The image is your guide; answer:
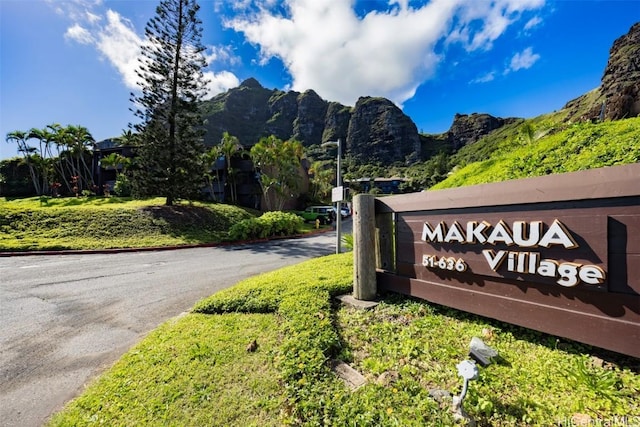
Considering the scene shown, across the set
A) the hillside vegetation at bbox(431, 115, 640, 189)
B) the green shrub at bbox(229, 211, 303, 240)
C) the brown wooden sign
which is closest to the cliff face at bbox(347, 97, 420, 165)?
the green shrub at bbox(229, 211, 303, 240)

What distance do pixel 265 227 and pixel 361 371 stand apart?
44.9 ft

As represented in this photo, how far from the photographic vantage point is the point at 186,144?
18.3 meters

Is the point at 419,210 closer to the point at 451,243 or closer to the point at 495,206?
the point at 451,243

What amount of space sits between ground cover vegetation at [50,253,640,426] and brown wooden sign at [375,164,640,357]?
0.28 meters

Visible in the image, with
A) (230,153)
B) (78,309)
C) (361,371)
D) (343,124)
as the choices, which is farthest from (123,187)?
(343,124)

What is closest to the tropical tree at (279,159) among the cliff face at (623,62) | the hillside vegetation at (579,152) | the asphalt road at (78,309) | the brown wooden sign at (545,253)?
the asphalt road at (78,309)

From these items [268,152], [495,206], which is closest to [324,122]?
[268,152]

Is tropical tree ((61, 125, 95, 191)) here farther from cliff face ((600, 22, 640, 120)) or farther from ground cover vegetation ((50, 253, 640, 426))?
cliff face ((600, 22, 640, 120))

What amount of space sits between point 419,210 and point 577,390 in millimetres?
2202

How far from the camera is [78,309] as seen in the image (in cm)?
509

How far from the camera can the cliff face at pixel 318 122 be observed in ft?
371

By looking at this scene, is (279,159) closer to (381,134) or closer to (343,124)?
(381,134)

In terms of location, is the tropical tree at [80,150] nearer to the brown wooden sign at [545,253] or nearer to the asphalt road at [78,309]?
the asphalt road at [78,309]

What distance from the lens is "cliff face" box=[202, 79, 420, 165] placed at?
113 meters
